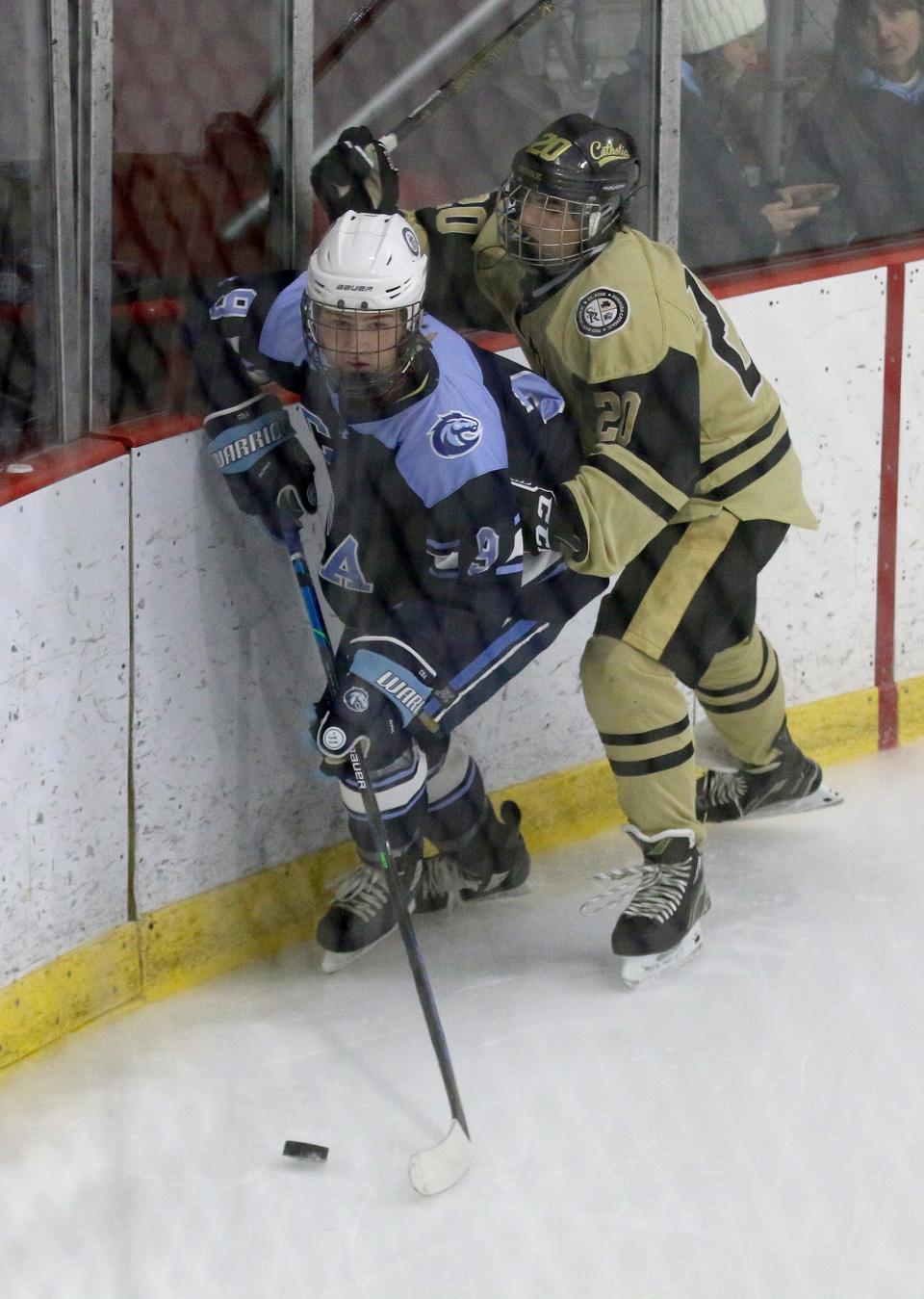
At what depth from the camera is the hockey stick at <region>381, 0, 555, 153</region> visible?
2223mm

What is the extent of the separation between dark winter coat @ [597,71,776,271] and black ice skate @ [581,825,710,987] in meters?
1.01

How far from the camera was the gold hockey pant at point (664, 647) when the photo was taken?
210cm

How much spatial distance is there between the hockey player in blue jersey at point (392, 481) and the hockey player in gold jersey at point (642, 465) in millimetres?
80

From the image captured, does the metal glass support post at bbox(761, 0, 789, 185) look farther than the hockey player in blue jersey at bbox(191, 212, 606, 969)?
Answer: Yes

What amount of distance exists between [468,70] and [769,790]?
3.83ft

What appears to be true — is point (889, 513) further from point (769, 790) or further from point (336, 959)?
point (336, 959)

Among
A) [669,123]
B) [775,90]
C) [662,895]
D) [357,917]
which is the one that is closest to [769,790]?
[662,895]

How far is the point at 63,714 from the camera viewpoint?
6.37ft

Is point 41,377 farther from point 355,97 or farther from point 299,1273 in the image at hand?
point 299,1273

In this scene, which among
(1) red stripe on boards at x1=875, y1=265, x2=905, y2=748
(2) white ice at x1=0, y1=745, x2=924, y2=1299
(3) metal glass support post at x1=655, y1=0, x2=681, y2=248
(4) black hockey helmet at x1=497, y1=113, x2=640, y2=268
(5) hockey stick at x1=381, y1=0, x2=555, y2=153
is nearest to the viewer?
(2) white ice at x1=0, y1=745, x2=924, y2=1299

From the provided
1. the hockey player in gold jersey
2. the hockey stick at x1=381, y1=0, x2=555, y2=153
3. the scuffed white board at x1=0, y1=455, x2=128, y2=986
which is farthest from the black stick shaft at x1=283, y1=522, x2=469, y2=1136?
the hockey stick at x1=381, y1=0, x2=555, y2=153

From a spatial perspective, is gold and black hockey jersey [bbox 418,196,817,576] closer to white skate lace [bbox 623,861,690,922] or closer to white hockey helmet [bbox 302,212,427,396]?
white hockey helmet [bbox 302,212,427,396]

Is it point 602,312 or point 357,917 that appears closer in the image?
point 602,312

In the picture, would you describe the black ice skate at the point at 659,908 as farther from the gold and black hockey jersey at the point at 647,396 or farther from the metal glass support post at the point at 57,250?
the metal glass support post at the point at 57,250
